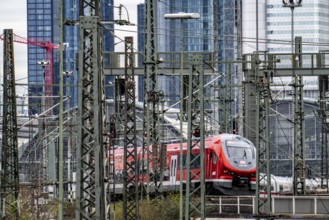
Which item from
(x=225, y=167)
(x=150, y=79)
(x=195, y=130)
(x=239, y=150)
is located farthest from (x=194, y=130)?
(x=239, y=150)

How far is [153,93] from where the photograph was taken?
5566 cm

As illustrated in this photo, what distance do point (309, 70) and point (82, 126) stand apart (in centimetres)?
3916

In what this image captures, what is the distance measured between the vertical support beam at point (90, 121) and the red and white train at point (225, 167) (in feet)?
113

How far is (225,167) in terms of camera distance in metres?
68.8

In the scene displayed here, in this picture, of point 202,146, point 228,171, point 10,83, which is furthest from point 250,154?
point 202,146

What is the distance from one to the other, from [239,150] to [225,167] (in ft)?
4.73

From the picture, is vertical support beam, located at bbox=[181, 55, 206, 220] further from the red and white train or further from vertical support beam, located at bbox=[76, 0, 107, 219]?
the red and white train

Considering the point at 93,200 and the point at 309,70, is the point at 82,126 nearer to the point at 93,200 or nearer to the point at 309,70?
the point at 93,200

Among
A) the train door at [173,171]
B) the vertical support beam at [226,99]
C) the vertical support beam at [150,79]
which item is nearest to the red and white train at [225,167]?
the train door at [173,171]

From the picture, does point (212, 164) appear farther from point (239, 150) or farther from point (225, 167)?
point (239, 150)

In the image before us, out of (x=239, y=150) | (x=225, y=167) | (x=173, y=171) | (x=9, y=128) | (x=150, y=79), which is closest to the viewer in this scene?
(x=150, y=79)

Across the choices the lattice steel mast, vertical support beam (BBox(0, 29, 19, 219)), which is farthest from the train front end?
the lattice steel mast

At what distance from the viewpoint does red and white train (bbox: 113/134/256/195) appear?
6888 centimetres

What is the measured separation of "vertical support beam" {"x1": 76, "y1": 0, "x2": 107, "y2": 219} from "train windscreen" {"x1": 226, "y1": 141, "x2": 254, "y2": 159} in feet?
115
